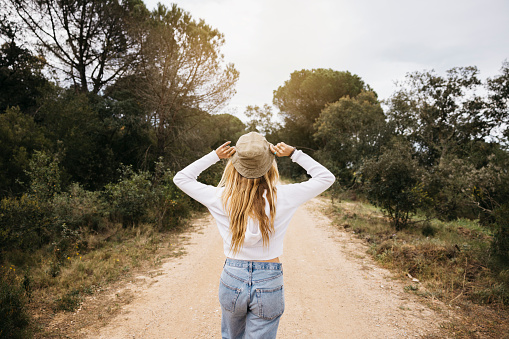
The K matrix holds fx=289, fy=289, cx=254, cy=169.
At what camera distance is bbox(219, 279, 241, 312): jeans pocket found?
4.81 feet

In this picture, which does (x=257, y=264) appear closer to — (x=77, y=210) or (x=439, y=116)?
(x=77, y=210)

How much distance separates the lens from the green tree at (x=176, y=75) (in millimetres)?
12203

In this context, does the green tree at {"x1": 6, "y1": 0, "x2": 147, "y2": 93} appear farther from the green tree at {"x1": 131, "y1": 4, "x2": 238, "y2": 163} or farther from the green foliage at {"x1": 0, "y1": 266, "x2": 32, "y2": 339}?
the green foliage at {"x1": 0, "y1": 266, "x2": 32, "y2": 339}

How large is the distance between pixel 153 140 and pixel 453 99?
1821 centimetres

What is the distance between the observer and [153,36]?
12.4 metres

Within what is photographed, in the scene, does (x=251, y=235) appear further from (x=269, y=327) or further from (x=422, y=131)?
(x=422, y=131)

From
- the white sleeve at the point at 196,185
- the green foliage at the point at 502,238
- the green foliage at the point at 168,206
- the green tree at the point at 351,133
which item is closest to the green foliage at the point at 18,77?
the green foliage at the point at 168,206

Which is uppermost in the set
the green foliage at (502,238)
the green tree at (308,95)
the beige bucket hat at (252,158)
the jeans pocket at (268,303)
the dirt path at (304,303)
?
the green tree at (308,95)

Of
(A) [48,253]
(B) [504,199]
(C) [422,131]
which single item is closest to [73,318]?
(A) [48,253]

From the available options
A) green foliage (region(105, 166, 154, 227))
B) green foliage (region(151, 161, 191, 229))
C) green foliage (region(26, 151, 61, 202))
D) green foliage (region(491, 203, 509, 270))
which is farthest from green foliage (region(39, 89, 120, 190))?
green foliage (region(491, 203, 509, 270))

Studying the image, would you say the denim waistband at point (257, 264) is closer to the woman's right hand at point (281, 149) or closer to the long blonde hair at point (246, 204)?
the long blonde hair at point (246, 204)

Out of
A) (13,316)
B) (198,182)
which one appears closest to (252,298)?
(198,182)

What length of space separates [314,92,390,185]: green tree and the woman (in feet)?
61.4

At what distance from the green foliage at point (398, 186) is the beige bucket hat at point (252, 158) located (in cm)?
781
